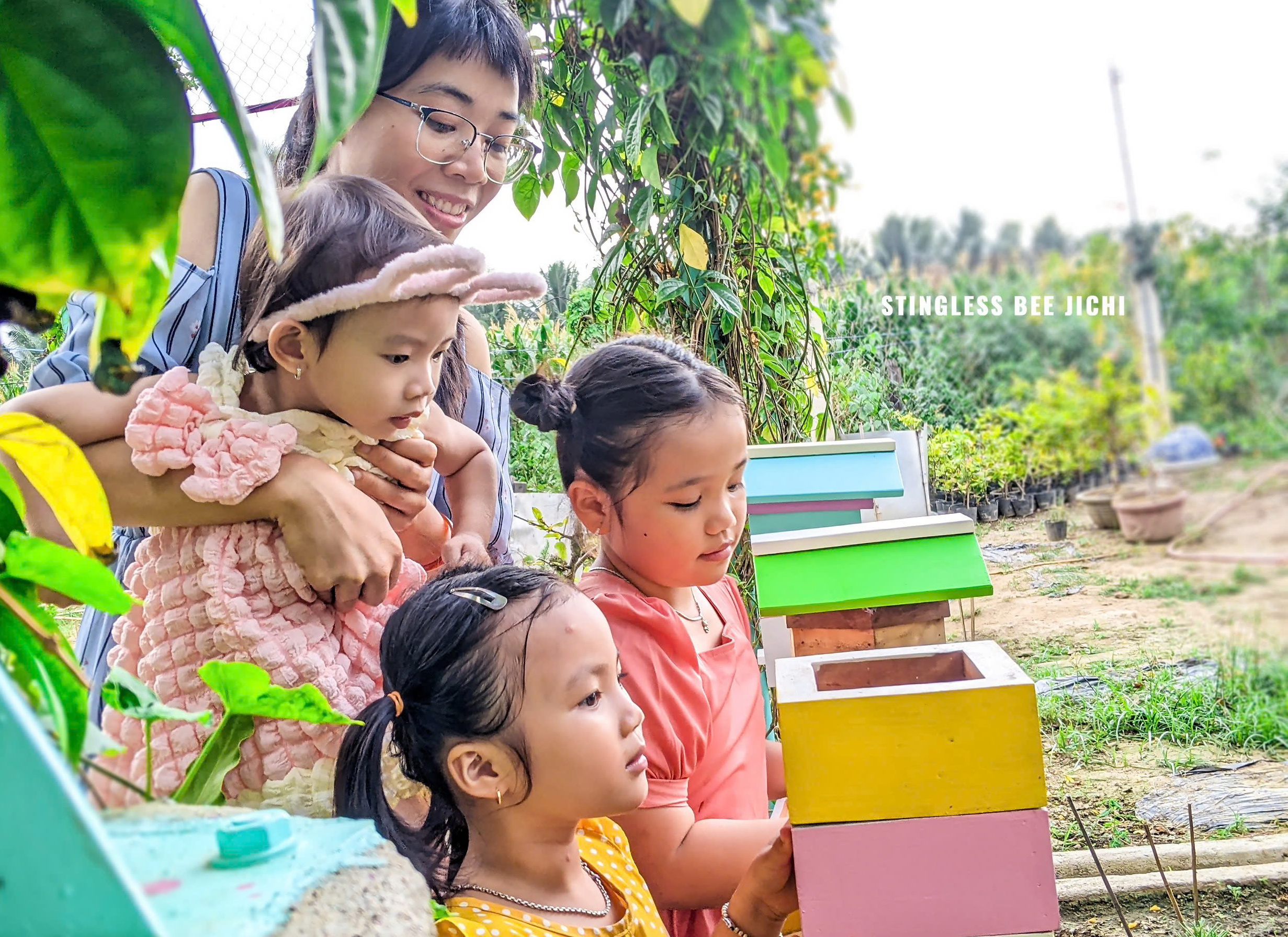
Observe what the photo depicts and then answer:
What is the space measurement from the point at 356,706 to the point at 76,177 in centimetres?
59

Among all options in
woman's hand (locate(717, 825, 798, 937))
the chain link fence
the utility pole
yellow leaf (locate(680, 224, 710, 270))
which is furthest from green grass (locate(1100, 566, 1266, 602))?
the chain link fence

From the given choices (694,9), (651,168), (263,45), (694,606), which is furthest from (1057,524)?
(263,45)

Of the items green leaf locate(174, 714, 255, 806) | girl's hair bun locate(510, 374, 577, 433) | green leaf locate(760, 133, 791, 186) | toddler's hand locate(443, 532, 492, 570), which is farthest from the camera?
girl's hair bun locate(510, 374, 577, 433)

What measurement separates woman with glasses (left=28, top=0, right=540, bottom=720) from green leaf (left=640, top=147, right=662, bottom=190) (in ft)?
0.67

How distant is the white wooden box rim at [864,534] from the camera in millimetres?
959

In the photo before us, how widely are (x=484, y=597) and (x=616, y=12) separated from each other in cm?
62

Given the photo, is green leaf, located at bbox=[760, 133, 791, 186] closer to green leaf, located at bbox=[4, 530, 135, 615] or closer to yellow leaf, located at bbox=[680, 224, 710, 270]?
green leaf, located at bbox=[4, 530, 135, 615]

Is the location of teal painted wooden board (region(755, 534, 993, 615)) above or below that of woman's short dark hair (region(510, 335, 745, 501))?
below

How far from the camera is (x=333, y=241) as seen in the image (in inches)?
34.3

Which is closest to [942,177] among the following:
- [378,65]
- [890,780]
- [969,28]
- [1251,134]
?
[969,28]

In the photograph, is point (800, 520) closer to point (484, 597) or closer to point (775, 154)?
point (484, 597)

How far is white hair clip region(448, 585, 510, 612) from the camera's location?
3.08 feet

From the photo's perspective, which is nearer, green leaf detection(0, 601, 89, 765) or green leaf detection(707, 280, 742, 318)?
green leaf detection(0, 601, 89, 765)

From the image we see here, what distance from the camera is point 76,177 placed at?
443mm
